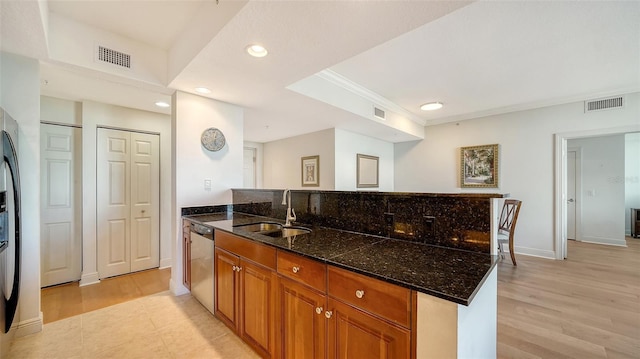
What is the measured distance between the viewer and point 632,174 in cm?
574

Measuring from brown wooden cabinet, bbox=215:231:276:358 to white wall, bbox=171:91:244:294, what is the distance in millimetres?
895

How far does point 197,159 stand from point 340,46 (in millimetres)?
1931

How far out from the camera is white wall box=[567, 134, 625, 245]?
4.92m

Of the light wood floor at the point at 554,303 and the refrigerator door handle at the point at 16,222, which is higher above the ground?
the refrigerator door handle at the point at 16,222

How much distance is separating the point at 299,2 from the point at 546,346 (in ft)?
9.52

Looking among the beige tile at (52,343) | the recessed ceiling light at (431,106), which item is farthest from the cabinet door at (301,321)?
the recessed ceiling light at (431,106)

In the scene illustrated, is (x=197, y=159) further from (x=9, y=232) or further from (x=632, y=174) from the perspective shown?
(x=632, y=174)

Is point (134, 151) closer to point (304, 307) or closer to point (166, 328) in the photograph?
point (166, 328)

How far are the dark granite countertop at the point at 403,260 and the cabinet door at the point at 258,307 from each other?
0.22m

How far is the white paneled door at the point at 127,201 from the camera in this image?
10.4 feet

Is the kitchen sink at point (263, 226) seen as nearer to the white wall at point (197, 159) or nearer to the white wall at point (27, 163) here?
the white wall at point (197, 159)

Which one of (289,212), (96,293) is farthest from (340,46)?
(96,293)

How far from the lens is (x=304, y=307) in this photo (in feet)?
4.49

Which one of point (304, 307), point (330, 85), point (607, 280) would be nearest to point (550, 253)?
point (607, 280)
